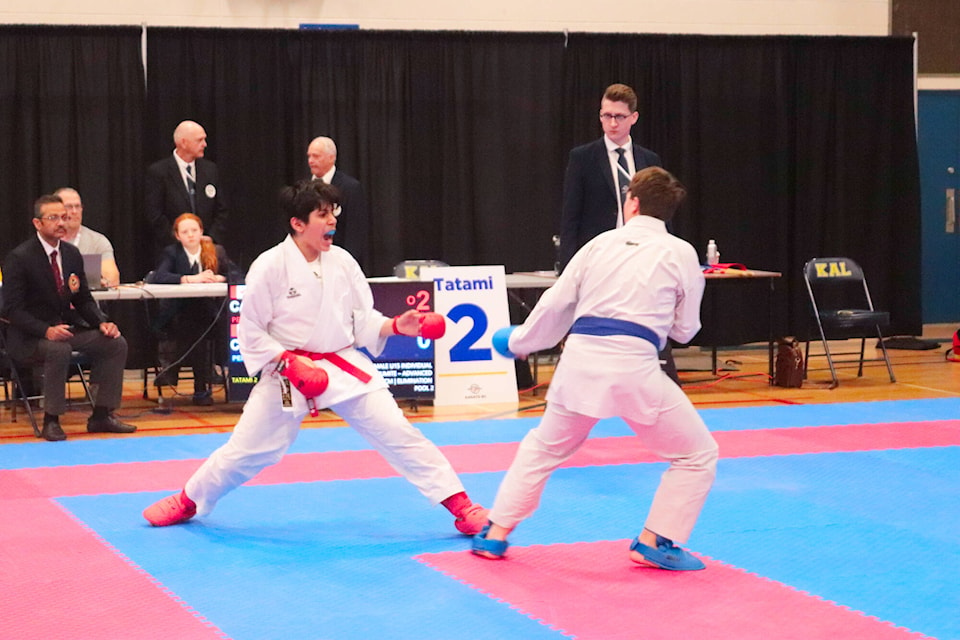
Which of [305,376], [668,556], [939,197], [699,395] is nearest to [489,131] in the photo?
[699,395]

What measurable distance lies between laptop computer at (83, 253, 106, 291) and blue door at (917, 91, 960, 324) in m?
7.85

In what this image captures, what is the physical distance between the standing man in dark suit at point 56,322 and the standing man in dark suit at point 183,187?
1575 millimetres

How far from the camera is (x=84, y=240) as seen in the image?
29.0ft

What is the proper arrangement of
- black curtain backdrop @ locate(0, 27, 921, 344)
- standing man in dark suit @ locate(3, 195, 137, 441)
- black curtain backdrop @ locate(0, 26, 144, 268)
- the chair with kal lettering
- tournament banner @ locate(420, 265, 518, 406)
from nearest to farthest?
standing man in dark suit @ locate(3, 195, 137, 441) < tournament banner @ locate(420, 265, 518, 406) < the chair with kal lettering < black curtain backdrop @ locate(0, 26, 144, 268) < black curtain backdrop @ locate(0, 27, 921, 344)

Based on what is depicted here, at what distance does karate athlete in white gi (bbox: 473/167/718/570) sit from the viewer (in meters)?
4.27

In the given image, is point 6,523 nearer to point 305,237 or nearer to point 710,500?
point 305,237

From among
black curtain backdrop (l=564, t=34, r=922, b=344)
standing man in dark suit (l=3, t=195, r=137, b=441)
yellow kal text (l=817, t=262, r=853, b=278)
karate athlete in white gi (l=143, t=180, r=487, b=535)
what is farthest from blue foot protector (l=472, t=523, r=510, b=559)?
black curtain backdrop (l=564, t=34, r=922, b=344)

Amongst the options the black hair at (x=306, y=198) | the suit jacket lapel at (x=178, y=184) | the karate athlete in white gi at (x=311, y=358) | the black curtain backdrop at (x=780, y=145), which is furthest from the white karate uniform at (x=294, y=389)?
the black curtain backdrop at (x=780, y=145)

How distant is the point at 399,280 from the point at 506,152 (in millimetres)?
2898

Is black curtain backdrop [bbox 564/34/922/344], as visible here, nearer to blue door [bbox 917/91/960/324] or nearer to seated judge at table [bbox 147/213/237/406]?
blue door [bbox 917/91/960/324]

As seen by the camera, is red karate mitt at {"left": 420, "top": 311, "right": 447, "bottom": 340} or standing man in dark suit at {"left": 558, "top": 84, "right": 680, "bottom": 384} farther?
standing man in dark suit at {"left": 558, "top": 84, "right": 680, "bottom": 384}

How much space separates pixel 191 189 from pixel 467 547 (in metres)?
5.24

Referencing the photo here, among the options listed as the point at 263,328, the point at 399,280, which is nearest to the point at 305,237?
the point at 263,328

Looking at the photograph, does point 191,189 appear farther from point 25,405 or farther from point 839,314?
point 839,314
